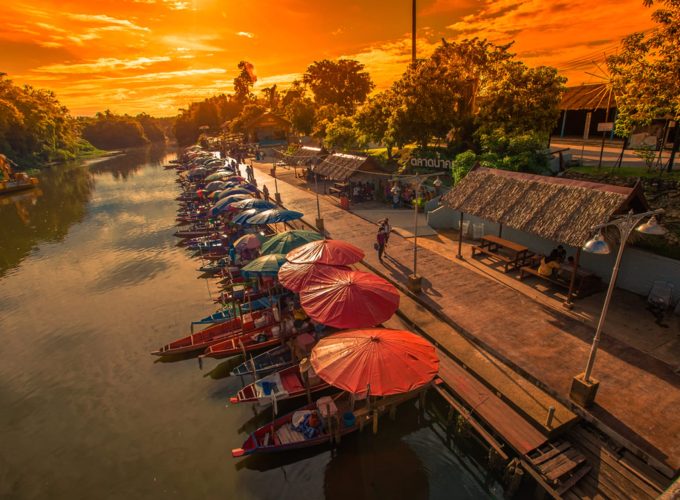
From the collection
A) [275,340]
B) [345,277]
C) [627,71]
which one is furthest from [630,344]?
[627,71]

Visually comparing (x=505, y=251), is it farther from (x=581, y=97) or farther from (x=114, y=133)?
(x=114, y=133)

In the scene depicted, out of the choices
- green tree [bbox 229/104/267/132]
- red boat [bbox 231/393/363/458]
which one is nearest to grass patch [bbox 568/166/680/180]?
red boat [bbox 231/393/363/458]

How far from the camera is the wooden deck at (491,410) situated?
9.98 metres

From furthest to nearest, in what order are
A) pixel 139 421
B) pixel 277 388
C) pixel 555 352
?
pixel 139 421 < pixel 277 388 < pixel 555 352

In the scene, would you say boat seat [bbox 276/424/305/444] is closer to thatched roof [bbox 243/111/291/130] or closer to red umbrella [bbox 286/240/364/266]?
red umbrella [bbox 286/240/364/266]

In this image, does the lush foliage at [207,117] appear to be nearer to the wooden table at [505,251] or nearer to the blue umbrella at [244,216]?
the blue umbrella at [244,216]

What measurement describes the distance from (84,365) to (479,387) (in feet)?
58.9

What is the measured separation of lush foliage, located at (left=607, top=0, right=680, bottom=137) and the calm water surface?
1987cm

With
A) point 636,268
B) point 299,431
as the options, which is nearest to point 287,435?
point 299,431

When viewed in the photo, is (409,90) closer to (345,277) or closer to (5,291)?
(345,277)

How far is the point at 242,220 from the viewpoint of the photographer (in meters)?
Result: 23.7

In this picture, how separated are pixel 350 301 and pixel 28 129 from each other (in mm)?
113806

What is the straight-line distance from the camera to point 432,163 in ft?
105

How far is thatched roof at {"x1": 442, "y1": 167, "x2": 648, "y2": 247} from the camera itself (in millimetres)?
14086
